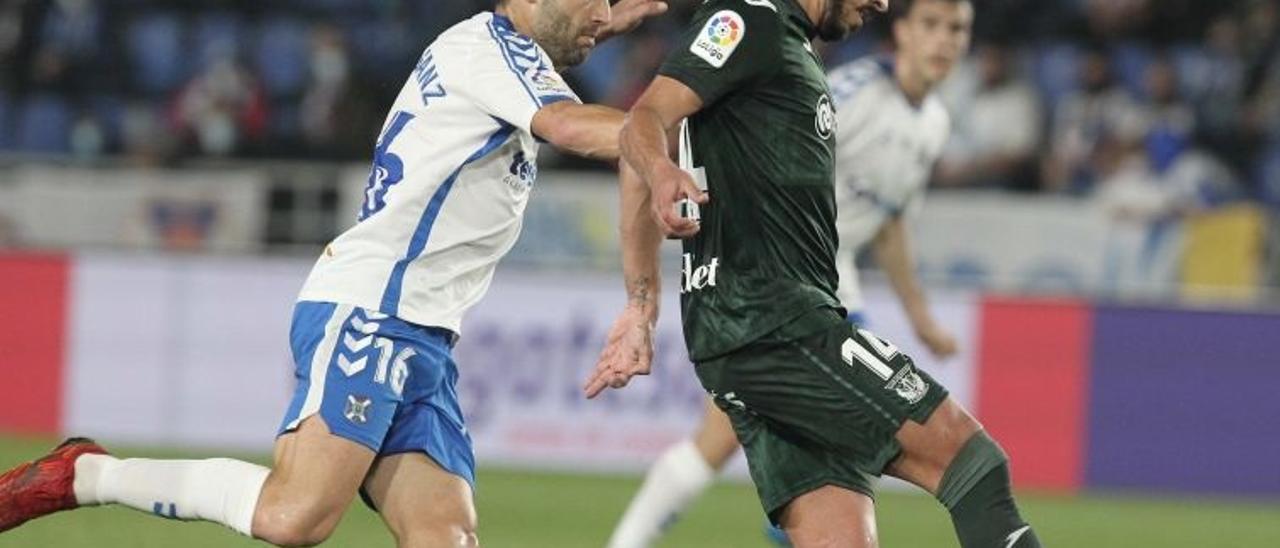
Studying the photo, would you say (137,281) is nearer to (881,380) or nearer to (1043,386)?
(1043,386)

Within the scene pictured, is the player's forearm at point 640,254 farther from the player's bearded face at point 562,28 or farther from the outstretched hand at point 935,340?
the outstretched hand at point 935,340

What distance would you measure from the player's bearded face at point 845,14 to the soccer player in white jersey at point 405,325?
0.67 m

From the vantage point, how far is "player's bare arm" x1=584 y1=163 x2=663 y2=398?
5.49 meters

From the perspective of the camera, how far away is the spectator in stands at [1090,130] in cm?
1595

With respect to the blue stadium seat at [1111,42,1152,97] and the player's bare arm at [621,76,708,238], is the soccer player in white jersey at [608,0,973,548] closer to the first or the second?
the player's bare arm at [621,76,708,238]

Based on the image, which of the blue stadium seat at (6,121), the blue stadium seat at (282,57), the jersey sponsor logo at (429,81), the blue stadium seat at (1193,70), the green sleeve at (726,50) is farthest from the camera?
the blue stadium seat at (1193,70)

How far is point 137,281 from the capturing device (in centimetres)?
1298

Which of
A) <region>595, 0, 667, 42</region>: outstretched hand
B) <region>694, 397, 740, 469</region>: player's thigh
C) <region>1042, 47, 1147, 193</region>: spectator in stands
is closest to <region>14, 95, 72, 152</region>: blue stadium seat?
<region>1042, 47, 1147, 193</region>: spectator in stands

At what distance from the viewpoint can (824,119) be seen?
5.64 metres

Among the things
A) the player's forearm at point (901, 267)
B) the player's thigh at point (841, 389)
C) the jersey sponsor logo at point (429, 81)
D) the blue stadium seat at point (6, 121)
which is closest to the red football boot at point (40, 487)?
the jersey sponsor logo at point (429, 81)

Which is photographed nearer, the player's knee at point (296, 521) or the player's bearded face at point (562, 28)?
the player's knee at point (296, 521)

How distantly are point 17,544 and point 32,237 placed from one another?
5.91m

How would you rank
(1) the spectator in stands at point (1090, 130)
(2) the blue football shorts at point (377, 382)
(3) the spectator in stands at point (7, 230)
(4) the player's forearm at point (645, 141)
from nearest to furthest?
1. (4) the player's forearm at point (645, 141)
2. (2) the blue football shorts at point (377, 382)
3. (3) the spectator in stands at point (7, 230)
4. (1) the spectator in stands at point (1090, 130)

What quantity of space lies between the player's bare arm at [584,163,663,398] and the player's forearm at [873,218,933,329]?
357 cm
